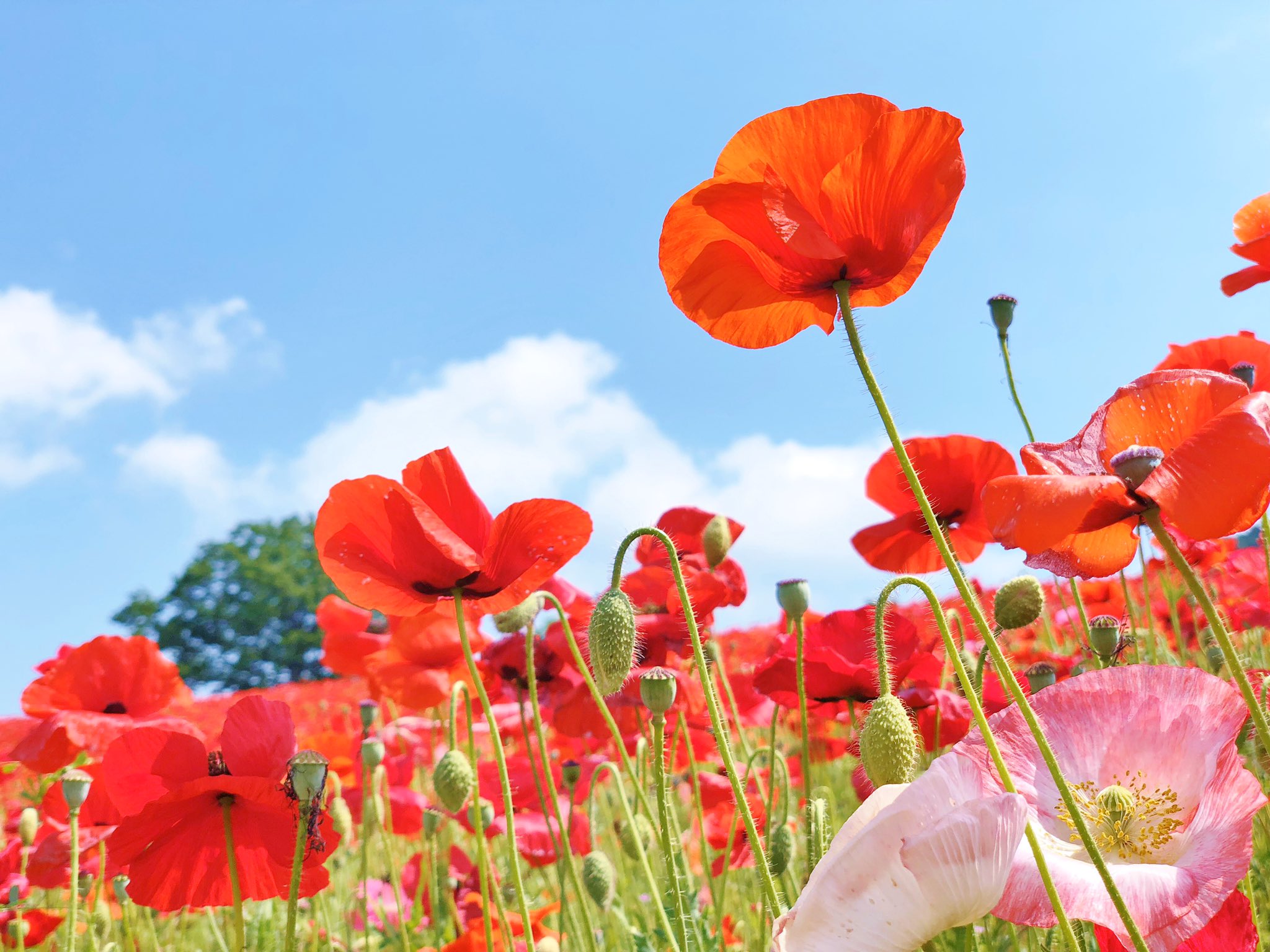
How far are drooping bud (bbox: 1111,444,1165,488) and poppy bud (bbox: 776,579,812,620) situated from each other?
1.11m

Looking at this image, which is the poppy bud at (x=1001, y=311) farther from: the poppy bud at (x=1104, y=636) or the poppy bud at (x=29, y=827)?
the poppy bud at (x=29, y=827)

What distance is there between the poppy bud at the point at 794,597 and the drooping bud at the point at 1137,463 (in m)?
1.11

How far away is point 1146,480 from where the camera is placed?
3.26 ft

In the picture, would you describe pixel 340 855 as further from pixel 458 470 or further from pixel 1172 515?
pixel 1172 515

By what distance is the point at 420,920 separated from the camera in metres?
3.11

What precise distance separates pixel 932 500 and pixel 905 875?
49.6 inches

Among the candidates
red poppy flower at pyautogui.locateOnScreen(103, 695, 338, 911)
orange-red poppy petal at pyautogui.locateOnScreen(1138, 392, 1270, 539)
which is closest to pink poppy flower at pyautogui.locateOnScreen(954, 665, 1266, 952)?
orange-red poppy petal at pyautogui.locateOnScreen(1138, 392, 1270, 539)

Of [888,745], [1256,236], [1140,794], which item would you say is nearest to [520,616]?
[888,745]

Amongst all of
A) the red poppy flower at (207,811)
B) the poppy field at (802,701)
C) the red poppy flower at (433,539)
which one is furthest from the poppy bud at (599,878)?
the red poppy flower at (433,539)

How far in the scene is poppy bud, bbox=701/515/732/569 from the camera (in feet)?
7.29

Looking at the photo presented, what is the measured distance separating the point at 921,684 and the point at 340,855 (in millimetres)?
3194

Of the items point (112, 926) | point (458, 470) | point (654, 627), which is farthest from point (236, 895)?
point (112, 926)

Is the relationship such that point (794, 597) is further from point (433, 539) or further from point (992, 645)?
point (992, 645)

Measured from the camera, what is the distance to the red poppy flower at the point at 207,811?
1.53m
